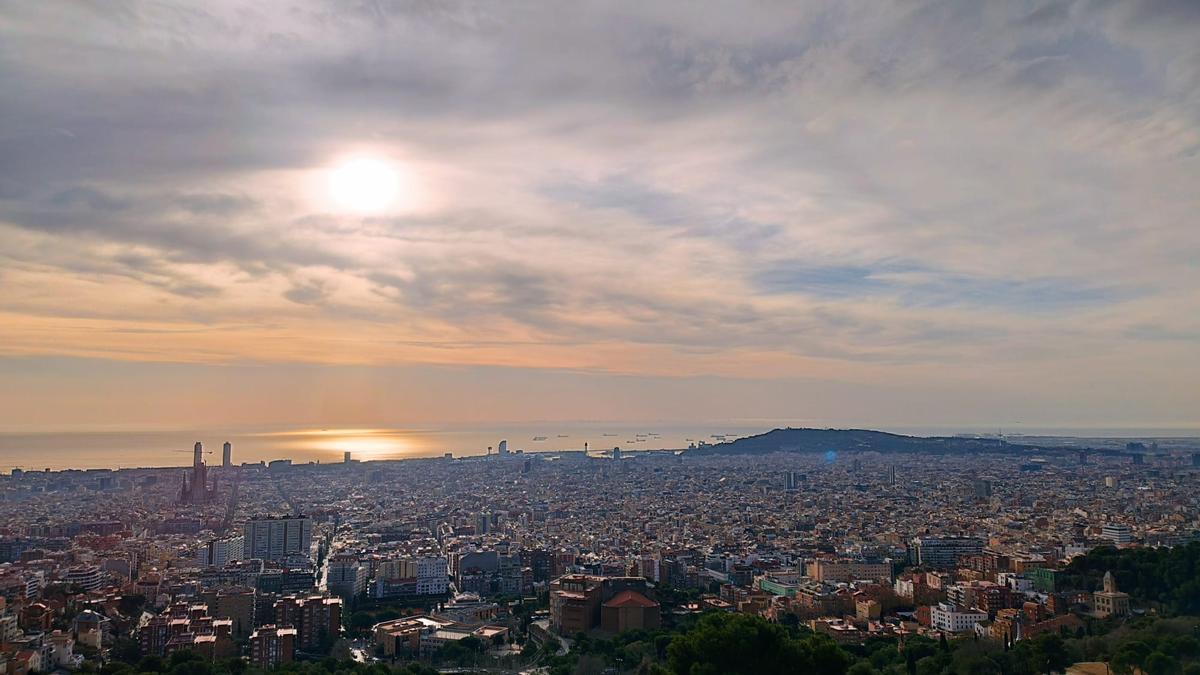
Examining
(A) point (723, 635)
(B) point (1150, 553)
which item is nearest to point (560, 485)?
(B) point (1150, 553)

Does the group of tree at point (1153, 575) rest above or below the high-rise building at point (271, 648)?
above

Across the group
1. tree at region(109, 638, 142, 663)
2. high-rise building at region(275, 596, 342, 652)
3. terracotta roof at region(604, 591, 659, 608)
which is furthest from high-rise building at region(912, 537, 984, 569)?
tree at region(109, 638, 142, 663)

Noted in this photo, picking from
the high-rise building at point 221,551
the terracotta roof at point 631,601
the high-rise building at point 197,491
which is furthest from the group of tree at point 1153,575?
the high-rise building at point 197,491

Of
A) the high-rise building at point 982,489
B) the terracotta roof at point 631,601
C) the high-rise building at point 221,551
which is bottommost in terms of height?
the terracotta roof at point 631,601

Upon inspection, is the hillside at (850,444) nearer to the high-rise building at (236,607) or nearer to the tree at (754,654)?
the high-rise building at (236,607)

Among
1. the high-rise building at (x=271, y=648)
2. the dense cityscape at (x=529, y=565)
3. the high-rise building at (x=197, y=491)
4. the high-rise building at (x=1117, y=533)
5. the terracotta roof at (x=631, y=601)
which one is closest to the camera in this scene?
the high-rise building at (x=271, y=648)

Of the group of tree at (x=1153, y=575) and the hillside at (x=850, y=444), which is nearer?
the group of tree at (x=1153, y=575)

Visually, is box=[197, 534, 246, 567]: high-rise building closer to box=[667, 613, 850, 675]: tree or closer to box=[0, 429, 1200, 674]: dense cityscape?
box=[0, 429, 1200, 674]: dense cityscape
